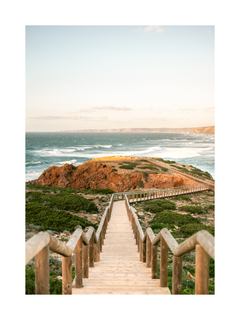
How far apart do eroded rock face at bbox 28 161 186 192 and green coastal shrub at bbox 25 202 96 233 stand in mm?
14117

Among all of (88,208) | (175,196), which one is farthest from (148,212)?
(175,196)

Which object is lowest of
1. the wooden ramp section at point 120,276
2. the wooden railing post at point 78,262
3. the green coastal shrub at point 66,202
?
the green coastal shrub at point 66,202

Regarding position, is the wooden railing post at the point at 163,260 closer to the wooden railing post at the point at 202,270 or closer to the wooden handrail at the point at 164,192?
the wooden railing post at the point at 202,270

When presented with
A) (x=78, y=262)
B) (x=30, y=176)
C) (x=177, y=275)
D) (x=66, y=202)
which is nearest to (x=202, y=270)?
(x=177, y=275)

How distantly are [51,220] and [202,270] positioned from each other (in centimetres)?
621

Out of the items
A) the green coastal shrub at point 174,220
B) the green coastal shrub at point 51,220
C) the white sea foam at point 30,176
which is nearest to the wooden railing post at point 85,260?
the green coastal shrub at point 51,220

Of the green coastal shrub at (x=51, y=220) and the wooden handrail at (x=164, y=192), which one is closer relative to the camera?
the green coastal shrub at (x=51, y=220)

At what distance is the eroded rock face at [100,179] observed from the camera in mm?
21891

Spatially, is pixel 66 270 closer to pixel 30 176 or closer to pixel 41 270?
pixel 41 270

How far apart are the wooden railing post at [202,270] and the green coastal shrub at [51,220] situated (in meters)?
5.57
